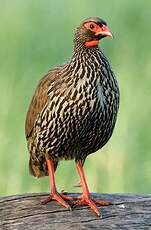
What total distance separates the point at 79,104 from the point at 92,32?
0.45 meters

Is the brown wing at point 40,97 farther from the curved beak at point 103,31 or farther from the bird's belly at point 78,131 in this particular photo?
the curved beak at point 103,31

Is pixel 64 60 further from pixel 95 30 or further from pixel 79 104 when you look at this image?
pixel 79 104

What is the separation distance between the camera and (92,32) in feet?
20.8

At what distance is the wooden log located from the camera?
542cm

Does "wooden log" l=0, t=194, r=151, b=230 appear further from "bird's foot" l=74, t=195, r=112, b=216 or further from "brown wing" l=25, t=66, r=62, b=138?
"brown wing" l=25, t=66, r=62, b=138

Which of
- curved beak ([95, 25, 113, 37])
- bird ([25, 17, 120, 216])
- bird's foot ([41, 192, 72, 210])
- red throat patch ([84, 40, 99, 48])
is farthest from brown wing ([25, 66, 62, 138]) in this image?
bird's foot ([41, 192, 72, 210])

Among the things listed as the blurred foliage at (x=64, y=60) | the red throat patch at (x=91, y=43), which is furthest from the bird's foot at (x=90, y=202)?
the blurred foliage at (x=64, y=60)

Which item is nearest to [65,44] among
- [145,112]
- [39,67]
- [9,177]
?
[39,67]

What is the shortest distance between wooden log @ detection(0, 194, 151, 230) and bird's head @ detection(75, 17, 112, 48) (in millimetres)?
1031

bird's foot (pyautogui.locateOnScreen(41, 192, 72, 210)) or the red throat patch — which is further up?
the red throat patch

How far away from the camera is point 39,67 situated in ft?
28.2

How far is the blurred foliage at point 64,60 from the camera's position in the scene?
296 inches

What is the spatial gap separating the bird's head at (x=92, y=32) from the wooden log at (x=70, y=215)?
103cm

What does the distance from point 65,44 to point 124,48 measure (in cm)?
74
